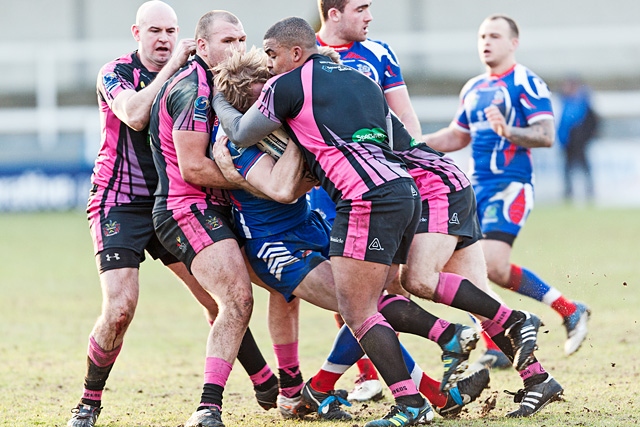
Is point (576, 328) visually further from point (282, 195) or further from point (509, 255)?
point (282, 195)

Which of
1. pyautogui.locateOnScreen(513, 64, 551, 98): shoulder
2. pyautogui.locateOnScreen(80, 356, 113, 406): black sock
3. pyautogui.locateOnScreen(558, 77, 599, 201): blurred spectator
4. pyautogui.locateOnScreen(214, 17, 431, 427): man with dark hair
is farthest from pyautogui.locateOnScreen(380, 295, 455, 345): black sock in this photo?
pyautogui.locateOnScreen(558, 77, 599, 201): blurred spectator

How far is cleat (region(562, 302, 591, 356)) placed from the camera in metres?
7.74

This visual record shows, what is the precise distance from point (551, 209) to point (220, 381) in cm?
1699

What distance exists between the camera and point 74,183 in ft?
73.7

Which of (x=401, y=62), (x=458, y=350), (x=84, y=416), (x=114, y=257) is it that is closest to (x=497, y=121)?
(x=458, y=350)

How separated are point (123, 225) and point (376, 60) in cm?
218

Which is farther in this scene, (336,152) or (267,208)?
(267,208)

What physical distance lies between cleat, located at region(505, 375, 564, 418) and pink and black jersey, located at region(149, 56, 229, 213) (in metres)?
2.07

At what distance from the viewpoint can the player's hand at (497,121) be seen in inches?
306

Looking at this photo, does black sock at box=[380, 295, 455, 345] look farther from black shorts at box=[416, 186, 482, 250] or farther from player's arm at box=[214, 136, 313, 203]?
player's arm at box=[214, 136, 313, 203]

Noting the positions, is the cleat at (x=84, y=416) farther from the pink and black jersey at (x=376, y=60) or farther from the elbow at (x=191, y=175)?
the pink and black jersey at (x=376, y=60)

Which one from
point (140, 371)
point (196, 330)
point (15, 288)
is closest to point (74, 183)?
point (15, 288)

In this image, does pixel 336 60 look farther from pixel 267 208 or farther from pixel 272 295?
pixel 272 295

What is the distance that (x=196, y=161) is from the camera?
5664mm
